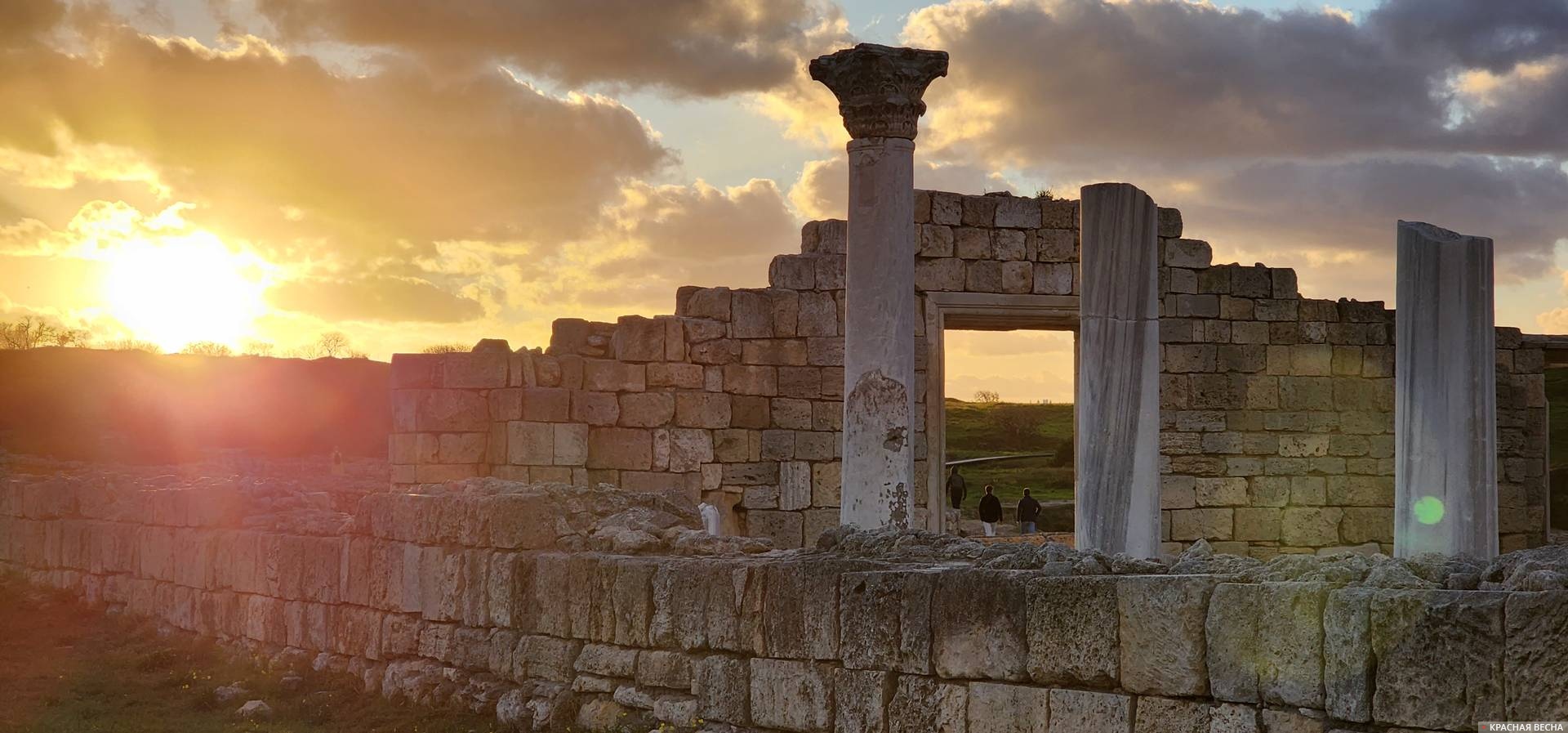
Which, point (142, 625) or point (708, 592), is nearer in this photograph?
point (708, 592)

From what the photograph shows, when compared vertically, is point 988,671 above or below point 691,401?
below

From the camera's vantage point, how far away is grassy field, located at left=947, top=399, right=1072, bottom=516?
3126cm

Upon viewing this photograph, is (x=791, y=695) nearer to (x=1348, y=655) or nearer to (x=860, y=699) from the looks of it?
(x=860, y=699)

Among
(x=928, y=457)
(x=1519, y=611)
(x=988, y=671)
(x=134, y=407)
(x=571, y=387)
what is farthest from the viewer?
(x=134, y=407)

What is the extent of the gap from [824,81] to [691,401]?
14.3ft

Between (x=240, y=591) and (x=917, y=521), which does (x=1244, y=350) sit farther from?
(x=240, y=591)

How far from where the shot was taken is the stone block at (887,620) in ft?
22.1

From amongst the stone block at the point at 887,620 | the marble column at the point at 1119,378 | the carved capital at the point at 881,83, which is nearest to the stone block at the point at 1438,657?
the stone block at the point at 887,620

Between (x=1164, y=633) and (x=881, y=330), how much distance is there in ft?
20.9

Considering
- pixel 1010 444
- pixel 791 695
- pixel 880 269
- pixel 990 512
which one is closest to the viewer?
pixel 791 695

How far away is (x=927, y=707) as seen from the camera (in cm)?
666

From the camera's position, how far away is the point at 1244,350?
1719cm

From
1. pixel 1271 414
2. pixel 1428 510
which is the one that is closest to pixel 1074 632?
pixel 1428 510

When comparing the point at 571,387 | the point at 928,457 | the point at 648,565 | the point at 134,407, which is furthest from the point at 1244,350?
the point at 134,407
